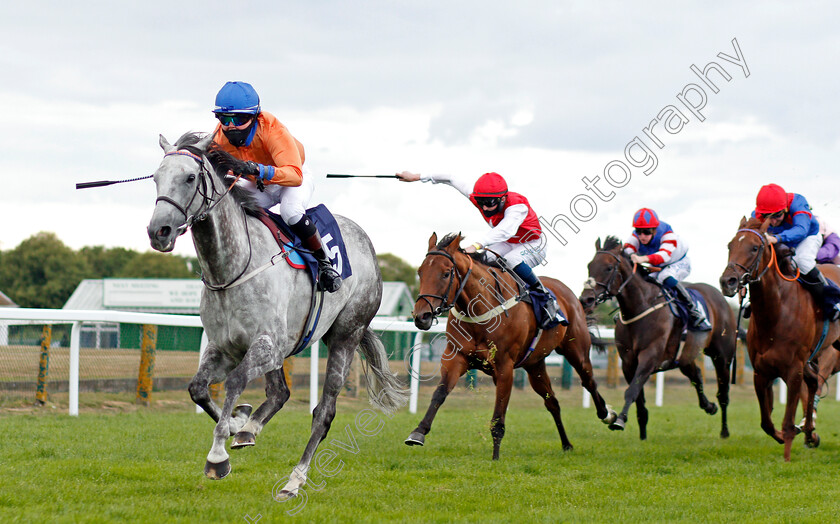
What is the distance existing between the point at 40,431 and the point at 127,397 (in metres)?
2.95

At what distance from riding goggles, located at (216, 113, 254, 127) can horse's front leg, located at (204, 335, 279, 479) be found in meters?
1.29

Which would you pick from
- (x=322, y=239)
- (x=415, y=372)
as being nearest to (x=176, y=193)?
(x=322, y=239)

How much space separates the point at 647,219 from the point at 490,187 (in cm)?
279

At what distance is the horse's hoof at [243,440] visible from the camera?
16.0 feet

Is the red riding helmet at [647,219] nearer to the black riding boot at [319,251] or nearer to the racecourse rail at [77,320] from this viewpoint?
the racecourse rail at [77,320]

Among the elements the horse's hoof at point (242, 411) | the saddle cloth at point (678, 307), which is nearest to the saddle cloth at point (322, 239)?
the horse's hoof at point (242, 411)

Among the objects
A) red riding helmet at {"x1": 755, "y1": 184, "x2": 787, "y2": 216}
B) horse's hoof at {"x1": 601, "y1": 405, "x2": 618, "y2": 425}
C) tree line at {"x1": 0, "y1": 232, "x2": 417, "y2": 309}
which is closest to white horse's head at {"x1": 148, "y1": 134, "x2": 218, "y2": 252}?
horse's hoof at {"x1": 601, "y1": 405, "x2": 618, "y2": 425}

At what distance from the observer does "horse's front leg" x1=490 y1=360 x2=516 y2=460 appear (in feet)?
24.3

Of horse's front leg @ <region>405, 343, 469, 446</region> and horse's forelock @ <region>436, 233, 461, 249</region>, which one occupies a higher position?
horse's forelock @ <region>436, 233, 461, 249</region>

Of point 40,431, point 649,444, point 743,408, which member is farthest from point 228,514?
point 743,408

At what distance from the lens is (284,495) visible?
5133mm

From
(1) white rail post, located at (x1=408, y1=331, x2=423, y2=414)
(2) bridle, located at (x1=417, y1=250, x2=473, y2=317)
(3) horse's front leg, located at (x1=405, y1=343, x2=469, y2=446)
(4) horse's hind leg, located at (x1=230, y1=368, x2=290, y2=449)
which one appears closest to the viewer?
(4) horse's hind leg, located at (x1=230, y1=368, x2=290, y2=449)

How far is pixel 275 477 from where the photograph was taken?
5.93 metres

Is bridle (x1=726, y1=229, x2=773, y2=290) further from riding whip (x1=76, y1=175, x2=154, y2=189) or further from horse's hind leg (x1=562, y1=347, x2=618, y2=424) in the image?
riding whip (x1=76, y1=175, x2=154, y2=189)
